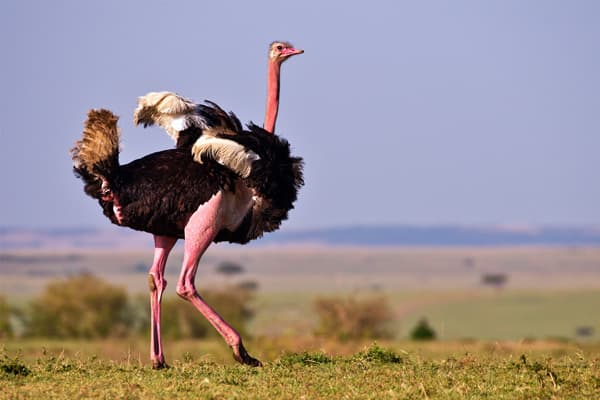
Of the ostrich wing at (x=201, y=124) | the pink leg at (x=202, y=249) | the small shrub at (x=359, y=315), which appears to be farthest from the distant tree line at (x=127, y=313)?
the pink leg at (x=202, y=249)

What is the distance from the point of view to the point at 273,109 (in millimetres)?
12078

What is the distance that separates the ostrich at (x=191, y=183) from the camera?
415 inches

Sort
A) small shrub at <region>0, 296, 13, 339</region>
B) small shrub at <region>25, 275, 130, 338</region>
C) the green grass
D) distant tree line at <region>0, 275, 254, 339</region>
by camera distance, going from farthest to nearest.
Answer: small shrub at <region>25, 275, 130, 338</region>
distant tree line at <region>0, 275, 254, 339</region>
small shrub at <region>0, 296, 13, 339</region>
the green grass

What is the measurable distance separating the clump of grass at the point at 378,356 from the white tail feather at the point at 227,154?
162 centimetres

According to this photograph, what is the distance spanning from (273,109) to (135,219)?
198 centimetres

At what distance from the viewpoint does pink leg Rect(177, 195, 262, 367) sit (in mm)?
10758

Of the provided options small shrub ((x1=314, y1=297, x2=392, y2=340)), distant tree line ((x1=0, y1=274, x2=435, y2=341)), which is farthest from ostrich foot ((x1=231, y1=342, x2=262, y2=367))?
distant tree line ((x1=0, y1=274, x2=435, y2=341))

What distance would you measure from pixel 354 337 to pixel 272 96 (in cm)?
2553

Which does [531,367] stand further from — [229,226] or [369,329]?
[369,329]

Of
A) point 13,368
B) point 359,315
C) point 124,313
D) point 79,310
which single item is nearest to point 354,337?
point 359,315

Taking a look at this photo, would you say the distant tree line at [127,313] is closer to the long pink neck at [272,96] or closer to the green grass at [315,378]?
the long pink neck at [272,96]

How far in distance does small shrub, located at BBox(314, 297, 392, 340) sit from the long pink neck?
1029 inches

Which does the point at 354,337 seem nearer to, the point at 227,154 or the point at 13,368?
the point at 227,154

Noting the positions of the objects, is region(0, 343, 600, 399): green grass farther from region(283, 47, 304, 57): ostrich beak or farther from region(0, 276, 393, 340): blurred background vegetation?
region(0, 276, 393, 340): blurred background vegetation
